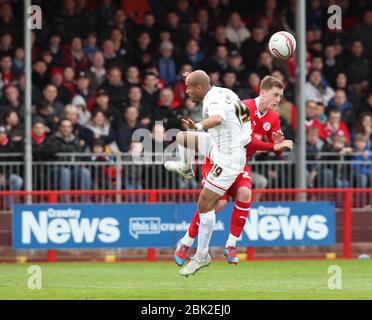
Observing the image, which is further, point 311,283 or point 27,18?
point 27,18

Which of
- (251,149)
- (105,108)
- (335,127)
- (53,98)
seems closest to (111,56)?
(105,108)

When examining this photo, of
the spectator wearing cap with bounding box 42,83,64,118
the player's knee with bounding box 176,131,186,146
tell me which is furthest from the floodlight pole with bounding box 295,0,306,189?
the player's knee with bounding box 176,131,186,146

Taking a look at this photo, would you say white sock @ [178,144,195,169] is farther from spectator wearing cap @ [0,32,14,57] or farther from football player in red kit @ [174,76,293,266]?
spectator wearing cap @ [0,32,14,57]

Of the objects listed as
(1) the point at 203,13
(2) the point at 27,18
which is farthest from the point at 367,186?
(2) the point at 27,18

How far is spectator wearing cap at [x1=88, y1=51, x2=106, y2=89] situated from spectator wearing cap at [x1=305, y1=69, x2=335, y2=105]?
3.89 m

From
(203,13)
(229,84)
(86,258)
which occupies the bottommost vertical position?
(86,258)

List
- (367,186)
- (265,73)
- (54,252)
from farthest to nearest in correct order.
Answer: (265,73), (367,186), (54,252)

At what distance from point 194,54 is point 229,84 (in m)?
1.15

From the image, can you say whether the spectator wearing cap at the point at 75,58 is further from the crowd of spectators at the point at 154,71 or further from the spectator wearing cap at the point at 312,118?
the spectator wearing cap at the point at 312,118

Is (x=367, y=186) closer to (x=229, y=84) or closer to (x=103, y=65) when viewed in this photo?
(x=229, y=84)

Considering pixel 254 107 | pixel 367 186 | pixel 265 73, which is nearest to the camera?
pixel 254 107

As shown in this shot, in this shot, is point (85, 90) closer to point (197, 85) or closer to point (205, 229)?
point (205, 229)

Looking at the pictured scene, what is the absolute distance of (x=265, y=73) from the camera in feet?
72.7

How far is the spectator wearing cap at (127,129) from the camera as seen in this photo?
20328 millimetres
